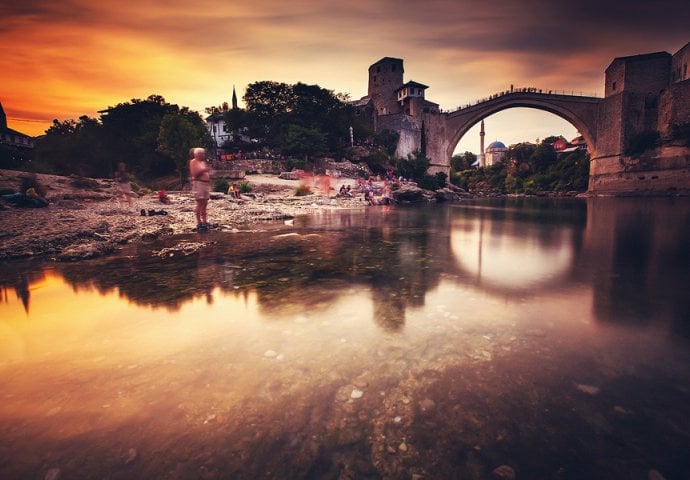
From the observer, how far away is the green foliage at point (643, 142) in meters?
36.1

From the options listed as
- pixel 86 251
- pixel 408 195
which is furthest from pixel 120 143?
pixel 86 251

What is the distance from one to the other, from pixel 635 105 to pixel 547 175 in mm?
16768

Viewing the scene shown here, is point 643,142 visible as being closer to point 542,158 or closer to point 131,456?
point 542,158

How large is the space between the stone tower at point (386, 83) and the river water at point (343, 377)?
2249 inches

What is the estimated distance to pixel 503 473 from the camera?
1319mm

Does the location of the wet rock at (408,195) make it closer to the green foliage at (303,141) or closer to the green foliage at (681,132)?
the green foliage at (303,141)

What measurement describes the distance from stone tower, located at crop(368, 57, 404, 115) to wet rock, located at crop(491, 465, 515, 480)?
59122 mm

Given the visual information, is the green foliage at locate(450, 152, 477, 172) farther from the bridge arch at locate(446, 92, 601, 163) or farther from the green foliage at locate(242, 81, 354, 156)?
the green foliage at locate(242, 81, 354, 156)

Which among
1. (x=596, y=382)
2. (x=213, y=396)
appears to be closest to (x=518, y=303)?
(x=596, y=382)

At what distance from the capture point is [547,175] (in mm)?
54594

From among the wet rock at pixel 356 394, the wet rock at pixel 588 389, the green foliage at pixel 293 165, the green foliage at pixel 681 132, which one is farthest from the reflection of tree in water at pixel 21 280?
the green foliage at pixel 681 132

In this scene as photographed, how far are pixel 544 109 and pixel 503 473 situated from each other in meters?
58.4

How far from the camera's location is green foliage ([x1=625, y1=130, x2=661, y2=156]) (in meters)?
36.1

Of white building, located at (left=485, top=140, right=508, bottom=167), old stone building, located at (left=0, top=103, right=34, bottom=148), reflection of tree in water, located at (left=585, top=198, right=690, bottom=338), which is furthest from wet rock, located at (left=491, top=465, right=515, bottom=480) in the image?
white building, located at (left=485, top=140, right=508, bottom=167)
